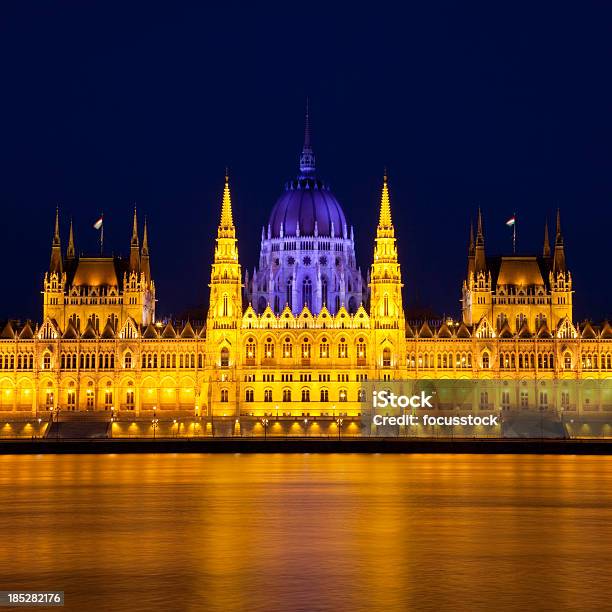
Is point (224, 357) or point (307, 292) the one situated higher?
point (307, 292)

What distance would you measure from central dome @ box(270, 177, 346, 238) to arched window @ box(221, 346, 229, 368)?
30314 mm

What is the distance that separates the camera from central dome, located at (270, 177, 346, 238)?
583 ft

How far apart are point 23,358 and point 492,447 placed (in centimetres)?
5683

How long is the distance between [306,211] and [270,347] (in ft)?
101

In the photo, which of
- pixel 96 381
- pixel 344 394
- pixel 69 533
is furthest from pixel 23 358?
pixel 69 533

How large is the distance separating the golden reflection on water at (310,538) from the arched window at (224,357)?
53.1 metres

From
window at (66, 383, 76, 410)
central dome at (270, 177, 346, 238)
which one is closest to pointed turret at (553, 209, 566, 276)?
central dome at (270, 177, 346, 238)

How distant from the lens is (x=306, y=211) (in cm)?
17800

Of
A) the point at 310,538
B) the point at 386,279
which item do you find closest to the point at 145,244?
the point at 386,279

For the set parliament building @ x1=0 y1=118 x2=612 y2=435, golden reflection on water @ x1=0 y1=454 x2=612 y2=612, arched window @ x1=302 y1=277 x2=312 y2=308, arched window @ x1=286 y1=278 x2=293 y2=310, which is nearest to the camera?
golden reflection on water @ x1=0 y1=454 x2=612 y2=612

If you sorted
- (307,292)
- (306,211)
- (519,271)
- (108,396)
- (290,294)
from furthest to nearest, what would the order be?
(306,211) → (307,292) → (290,294) → (519,271) → (108,396)

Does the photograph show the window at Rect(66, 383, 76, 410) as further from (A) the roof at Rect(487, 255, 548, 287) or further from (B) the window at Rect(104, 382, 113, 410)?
(A) the roof at Rect(487, 255, 548, 287)

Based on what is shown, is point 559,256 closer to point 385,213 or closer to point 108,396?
point 385,213

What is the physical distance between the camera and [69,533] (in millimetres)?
59906
